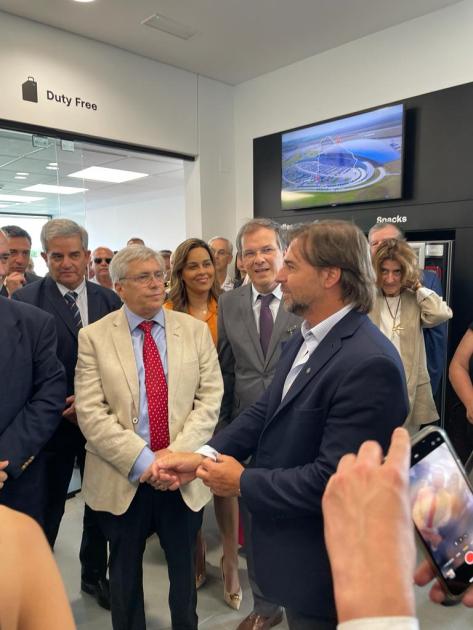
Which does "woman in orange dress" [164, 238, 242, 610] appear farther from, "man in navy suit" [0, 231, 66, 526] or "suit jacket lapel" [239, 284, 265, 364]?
"man in navy suit" [0, 231, 66, 526]

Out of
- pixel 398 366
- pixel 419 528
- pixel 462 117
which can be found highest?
pixel 462 117

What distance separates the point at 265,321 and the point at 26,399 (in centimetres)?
113

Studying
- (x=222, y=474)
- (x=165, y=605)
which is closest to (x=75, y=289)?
(x=222, y=474)

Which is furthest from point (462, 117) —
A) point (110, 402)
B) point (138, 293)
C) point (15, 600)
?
point (15, 600)

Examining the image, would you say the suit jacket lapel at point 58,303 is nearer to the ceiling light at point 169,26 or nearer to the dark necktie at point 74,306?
the dark necktie at point 74,306

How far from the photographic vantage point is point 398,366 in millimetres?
1195

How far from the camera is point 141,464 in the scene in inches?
71.1

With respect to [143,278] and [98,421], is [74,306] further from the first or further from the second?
[98,421]

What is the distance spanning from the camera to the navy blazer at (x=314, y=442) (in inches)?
45.7

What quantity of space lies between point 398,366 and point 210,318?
1610mm

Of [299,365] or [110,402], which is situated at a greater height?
[299,365]

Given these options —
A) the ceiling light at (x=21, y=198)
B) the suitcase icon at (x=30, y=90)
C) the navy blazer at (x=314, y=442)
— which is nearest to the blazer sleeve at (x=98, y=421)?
the navy blazer at (x=314, y=442)

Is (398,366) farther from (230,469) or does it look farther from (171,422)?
(171,422)

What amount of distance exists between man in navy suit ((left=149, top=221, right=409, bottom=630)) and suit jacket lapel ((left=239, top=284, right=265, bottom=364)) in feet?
2.49
